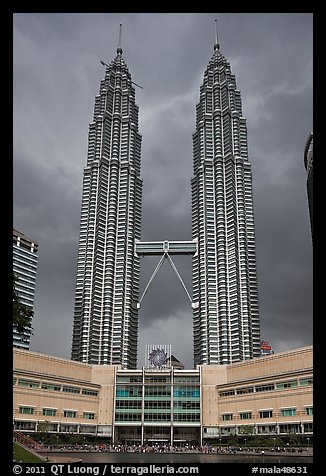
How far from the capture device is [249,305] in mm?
132750

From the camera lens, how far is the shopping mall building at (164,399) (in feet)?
240

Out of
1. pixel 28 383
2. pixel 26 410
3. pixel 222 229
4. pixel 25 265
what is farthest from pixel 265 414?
pixel 25 265

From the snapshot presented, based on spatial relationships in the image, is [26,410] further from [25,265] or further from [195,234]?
[25,265]

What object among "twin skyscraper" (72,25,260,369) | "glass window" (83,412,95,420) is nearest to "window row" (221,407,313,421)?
"glass window" (83,412,95,420)

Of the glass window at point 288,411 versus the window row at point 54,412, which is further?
the window row at point 54,412

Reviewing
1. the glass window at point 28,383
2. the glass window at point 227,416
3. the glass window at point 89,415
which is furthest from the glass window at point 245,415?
the glass window at point 28,383

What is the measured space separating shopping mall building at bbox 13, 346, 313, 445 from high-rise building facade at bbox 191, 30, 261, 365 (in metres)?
39.0

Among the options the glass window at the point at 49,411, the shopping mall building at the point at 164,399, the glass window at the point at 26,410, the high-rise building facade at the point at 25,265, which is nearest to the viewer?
the shopping mall building at the point at 164,399

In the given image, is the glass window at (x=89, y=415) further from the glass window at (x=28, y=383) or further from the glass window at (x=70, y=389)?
the glass window at (x=28, y=383)

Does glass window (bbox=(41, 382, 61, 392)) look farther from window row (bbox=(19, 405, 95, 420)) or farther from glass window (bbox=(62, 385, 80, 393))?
window row (bbox=(19, 405, 95, 420))

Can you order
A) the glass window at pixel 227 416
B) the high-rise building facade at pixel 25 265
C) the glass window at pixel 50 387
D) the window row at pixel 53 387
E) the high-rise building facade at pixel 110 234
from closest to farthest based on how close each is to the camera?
the window row at pixel 53 387, the glass window at pixel 50 387, the glass window at pixel 227 416, the high-rise building facade at pixel 110 234, the high-rise building facade at pixel 25 265

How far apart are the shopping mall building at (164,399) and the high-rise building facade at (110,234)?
117 feet
